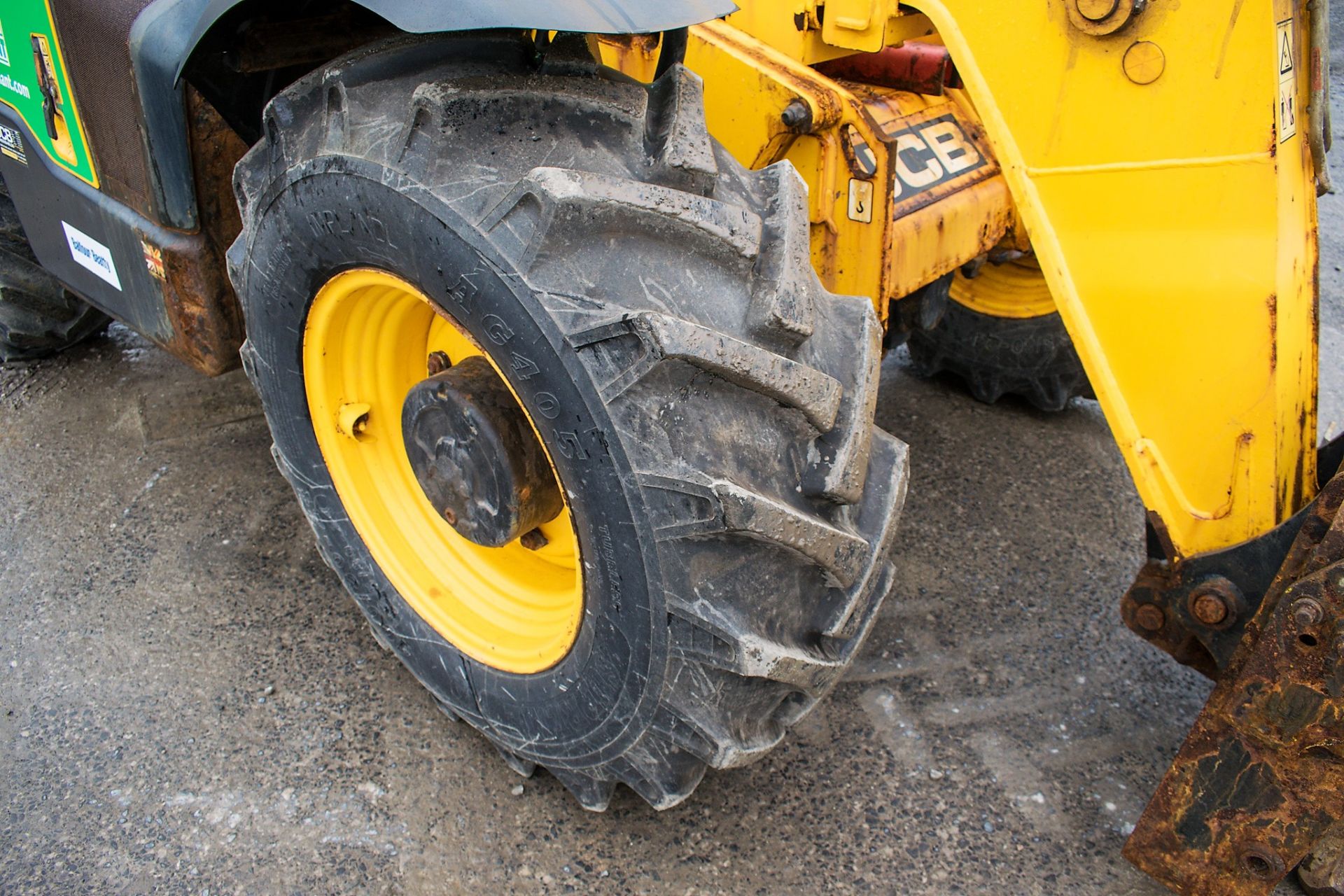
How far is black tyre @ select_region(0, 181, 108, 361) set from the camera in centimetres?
266

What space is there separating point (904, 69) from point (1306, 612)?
4.63 feet

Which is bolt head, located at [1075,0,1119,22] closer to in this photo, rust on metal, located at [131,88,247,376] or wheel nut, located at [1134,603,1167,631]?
wheel nut, located at [1134,603,1167,631]

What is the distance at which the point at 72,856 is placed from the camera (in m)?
1.79

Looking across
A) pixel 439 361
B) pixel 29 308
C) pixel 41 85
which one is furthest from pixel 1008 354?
pixel 29 308

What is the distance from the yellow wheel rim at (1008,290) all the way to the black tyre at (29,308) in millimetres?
2489

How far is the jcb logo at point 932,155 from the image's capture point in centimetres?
207

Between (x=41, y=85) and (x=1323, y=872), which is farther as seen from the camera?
(x=41, y=85)

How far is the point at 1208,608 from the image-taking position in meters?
1.59

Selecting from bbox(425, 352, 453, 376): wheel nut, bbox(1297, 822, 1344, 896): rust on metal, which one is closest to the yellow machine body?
bbox(1297, 822, 1344, 896): rust on metal

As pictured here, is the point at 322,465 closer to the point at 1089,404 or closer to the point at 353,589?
the point at 353,589

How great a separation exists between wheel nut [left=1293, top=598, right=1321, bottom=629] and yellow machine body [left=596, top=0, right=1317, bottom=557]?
0.15 metres

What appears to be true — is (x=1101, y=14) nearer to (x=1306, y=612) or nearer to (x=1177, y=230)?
(x=1177, y=230)

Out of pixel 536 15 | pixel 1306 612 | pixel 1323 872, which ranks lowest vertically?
pixel 1323 872

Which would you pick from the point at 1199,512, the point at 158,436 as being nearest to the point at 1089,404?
the point at 1199,512
